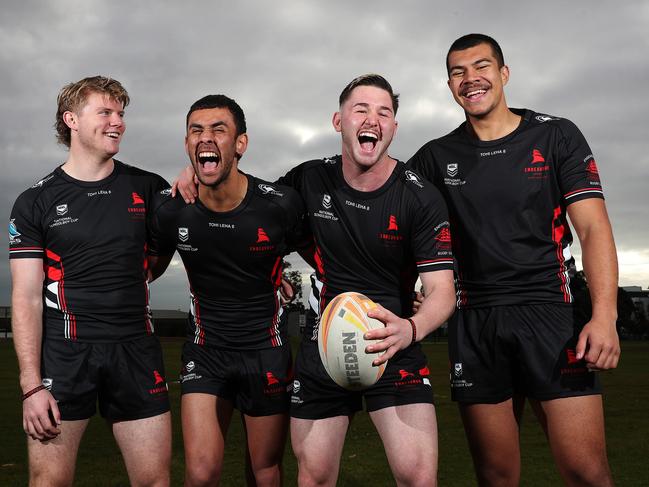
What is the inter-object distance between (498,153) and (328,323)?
72.9 inches

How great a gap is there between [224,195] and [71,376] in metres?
1.77

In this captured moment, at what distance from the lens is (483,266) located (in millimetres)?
4961

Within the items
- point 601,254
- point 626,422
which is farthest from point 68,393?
point 626,422

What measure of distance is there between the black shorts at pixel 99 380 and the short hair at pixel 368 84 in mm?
2474

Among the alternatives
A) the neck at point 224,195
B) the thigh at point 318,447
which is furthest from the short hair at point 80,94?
the thigh at point 318,447

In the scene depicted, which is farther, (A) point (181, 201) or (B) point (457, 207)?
(A) point (181, 201)

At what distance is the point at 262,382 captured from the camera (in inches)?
212

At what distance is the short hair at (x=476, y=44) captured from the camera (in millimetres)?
5199

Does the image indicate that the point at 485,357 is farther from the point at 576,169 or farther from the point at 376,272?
the point at 576,169

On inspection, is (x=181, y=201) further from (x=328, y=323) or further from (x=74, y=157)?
(x=328, y=323)

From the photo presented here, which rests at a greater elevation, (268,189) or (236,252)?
(268,189)

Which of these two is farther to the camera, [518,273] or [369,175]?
[369,175]

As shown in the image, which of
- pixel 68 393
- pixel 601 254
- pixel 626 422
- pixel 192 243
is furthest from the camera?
pixel 626 422

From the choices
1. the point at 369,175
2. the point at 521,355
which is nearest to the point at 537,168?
the point at 369,175
